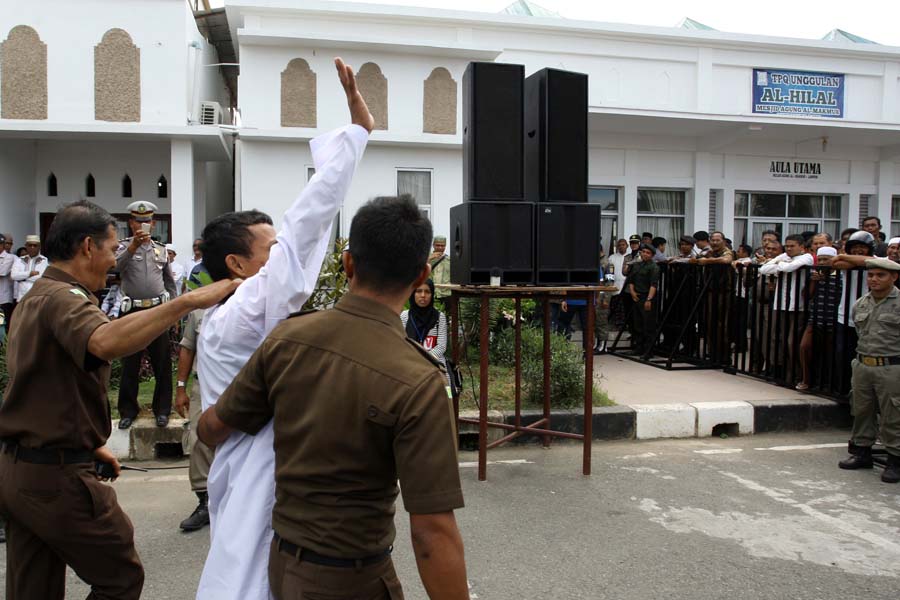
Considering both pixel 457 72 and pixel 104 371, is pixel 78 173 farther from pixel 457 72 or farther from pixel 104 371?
pixel 104 371

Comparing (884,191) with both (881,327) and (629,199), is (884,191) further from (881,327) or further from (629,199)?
(881,327)

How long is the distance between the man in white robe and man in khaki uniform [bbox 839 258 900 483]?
16.8 feet

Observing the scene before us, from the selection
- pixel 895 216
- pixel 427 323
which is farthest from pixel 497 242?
pixel 895 216

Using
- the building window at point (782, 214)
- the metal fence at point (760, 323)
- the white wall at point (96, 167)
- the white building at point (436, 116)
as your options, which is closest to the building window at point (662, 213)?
the white building at point (436, 116)

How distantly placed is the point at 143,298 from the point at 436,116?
7.52m

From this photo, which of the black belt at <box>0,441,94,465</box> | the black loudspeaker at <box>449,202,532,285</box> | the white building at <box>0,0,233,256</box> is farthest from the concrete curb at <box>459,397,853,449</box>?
the white building at <box>0,0,233,256</box>

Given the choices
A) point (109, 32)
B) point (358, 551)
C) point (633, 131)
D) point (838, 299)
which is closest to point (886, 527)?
point (838, 299)

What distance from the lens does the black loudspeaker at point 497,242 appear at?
5332 mm

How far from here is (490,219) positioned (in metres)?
5.38

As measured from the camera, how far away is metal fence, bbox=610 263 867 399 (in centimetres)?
727

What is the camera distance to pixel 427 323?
6785mm

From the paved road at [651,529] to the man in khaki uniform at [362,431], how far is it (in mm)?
2078

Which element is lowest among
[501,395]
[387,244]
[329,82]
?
[501,395]

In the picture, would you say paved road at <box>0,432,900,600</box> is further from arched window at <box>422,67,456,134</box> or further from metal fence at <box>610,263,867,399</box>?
arched window at <box>422,67,456,134</box>
